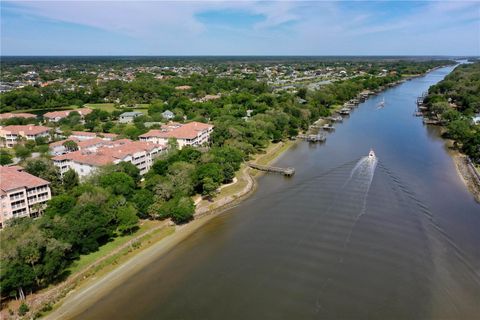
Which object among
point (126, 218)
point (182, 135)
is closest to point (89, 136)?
point (182, 135)

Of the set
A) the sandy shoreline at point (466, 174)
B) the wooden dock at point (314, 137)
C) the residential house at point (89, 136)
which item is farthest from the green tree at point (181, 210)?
the wooden dock at point (314, 137)

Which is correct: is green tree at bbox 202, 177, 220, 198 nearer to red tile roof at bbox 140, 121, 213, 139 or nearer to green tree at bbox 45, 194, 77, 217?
green tree at bbox 45, 194, 77, 217

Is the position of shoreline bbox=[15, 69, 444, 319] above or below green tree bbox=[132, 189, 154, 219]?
below

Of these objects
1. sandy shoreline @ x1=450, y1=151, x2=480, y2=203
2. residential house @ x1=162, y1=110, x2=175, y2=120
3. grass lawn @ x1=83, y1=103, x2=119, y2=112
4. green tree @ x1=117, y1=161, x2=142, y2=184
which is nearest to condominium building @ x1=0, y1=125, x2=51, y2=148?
residential house @ x1=162, y1=110, x2=175, y2=120

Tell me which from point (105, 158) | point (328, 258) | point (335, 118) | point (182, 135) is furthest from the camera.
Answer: point (335, 118)

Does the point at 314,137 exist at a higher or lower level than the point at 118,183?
lower

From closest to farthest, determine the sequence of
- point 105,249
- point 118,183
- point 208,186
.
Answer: point 105,249 < point 118,183 < point 208,186

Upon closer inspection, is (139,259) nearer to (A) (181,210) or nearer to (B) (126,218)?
(B) (126,218)
